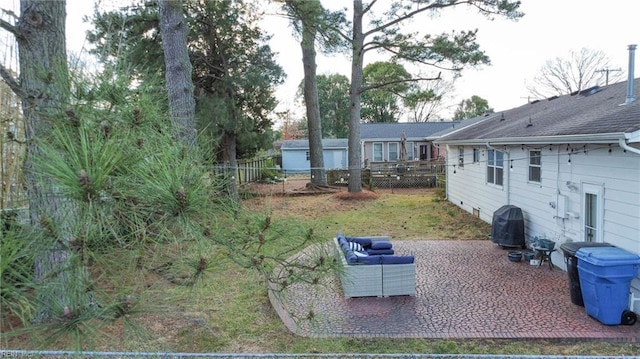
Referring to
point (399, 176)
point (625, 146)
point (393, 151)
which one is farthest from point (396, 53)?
point (393, 151)

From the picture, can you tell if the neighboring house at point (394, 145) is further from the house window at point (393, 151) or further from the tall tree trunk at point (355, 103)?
the tall tree trunk at point (355, 103)

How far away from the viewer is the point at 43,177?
4.12 ft

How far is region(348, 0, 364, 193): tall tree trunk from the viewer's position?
53.8 ft

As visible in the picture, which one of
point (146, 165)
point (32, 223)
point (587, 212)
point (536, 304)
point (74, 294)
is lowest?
point (536, 304)

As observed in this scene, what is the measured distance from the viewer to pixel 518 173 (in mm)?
9258

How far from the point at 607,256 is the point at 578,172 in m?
2.26

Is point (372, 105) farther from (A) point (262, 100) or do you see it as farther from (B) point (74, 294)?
(B) point (74, 294)

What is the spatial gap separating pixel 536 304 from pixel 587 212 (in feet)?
7.06

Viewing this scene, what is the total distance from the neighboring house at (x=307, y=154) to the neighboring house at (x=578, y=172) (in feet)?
64.4

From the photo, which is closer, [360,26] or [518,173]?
[518,173]

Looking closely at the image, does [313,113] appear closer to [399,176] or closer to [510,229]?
[399,176]

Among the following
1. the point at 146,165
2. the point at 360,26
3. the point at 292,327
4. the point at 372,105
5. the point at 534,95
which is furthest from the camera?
the point at 372,105

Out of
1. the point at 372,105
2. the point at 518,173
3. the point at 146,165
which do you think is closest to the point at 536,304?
the point at 518,173

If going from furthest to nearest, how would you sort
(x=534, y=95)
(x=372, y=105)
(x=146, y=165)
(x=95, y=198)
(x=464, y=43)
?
1. (x=372, y=105)
2. (x=534, y=95)
3. (x=464, y=43)
4. (x=146, y=165)
5. (x=95, y=198)
